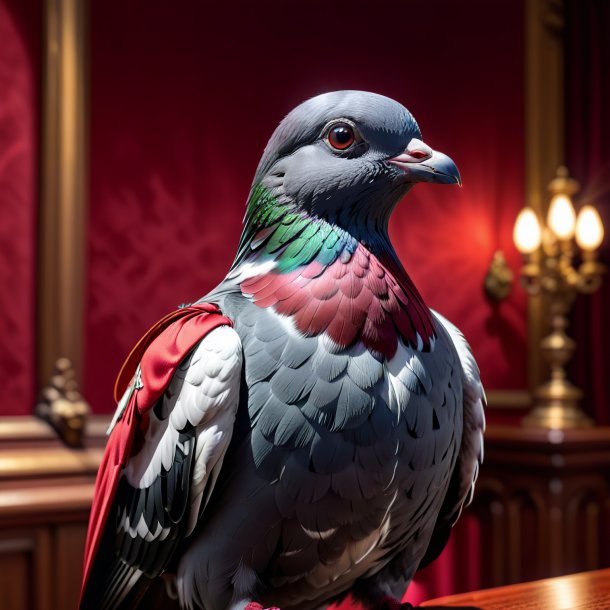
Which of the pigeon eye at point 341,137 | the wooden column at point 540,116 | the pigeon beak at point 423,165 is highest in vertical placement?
the wooden column at point 540,116

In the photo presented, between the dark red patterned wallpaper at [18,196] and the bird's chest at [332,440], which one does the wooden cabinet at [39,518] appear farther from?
the bird's chest at [332,440]

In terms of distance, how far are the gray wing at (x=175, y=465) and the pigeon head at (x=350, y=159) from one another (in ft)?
0.45

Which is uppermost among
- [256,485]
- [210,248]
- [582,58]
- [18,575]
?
[582,58]

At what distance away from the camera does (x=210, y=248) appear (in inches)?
87.1

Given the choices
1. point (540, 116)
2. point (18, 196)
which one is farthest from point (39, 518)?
point (540, 116)

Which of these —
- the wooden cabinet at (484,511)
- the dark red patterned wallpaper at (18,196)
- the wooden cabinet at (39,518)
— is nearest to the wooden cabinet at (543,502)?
the wooden cabinet at (484,511)

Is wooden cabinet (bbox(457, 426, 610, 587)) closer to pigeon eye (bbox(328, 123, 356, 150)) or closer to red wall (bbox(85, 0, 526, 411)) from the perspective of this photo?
red wall (bbox(85, 0, 526, 411))

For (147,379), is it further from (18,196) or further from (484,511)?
(484,511)

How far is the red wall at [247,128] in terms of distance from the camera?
208 centimetres

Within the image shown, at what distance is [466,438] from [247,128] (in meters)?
1.64

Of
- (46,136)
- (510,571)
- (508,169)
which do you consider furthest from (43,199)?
(510,571)

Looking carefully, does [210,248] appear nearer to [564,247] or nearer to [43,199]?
[43,199]

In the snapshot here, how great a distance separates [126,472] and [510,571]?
2.12 m

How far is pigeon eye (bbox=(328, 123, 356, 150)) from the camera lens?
68 cm
